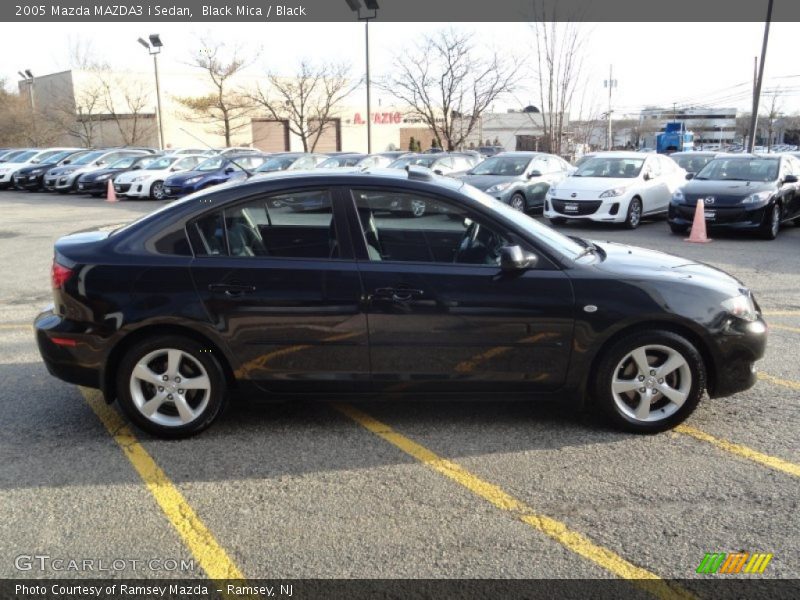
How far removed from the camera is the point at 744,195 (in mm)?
12750

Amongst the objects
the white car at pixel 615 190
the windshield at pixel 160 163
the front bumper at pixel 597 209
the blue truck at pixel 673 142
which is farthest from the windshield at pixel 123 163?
the blue truck at pixel 673 142

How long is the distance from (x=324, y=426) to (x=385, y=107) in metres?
59.5

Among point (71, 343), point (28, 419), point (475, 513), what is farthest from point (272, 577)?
point (28, 419)

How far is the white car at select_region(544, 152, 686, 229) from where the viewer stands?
14.2 m

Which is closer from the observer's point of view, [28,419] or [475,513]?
[475,513]

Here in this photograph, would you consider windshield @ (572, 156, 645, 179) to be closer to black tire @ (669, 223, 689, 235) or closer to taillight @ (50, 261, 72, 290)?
black tire @ (669, 223, 689, 235)

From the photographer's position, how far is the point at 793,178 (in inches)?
537

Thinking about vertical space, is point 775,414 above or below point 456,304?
below

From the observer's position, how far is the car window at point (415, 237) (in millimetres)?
4309

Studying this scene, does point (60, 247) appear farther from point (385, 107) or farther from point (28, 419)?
point (385, 107)

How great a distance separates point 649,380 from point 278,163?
67.8 ft

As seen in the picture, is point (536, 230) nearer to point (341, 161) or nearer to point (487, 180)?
point (487, 180)

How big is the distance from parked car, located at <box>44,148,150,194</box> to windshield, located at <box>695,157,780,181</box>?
841 inches

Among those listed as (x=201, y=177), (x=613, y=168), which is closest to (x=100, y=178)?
(x=201, y=177)
